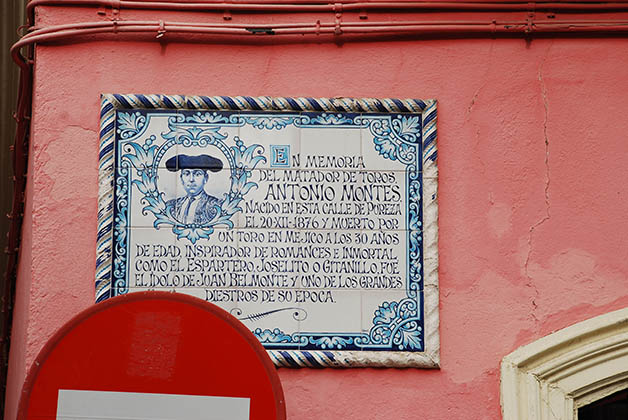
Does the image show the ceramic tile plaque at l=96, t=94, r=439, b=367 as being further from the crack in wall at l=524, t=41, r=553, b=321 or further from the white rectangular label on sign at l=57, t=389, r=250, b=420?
the white rectangular label on sign at l=57, t=389, r=250, b=420

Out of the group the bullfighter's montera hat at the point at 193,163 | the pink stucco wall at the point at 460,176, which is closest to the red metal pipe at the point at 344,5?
the pink stucco wall at the point at 460,176

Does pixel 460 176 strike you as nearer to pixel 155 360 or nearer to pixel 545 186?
pixel 545 186

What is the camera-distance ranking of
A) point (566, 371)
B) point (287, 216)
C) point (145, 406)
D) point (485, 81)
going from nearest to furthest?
point (145, 406)
point (566, 371)
point (287, 216)
point (485, 81)

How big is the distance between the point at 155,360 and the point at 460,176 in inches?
59.4

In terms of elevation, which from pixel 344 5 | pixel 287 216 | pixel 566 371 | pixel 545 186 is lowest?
pixel 566 371

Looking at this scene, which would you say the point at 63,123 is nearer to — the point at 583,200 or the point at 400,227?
the point at 400,227

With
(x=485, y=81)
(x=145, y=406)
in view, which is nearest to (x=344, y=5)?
(x=485, y=81)

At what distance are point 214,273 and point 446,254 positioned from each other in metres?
0.95

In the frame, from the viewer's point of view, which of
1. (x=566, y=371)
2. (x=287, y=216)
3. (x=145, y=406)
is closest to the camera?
(x=145, y=406)

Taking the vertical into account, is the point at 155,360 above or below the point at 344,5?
below

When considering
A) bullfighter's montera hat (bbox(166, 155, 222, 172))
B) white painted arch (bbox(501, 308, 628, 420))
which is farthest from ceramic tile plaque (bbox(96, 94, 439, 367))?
white painted arch (bbox(501, 308, 628, 420))

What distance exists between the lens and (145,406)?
10.4ft

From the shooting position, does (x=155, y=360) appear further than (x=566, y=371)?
No

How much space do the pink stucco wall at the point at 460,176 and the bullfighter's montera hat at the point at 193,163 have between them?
0.30 m
